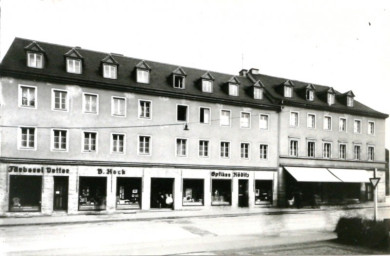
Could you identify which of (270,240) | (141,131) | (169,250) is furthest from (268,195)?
(169,250)

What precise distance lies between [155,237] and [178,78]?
60.0 ft

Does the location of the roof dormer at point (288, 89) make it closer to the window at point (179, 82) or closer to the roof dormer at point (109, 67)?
the window at point (179, 82)

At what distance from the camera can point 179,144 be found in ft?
105

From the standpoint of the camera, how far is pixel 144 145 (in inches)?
1204

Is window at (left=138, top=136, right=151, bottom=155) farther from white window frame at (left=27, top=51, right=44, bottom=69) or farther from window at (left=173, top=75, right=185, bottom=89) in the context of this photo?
white window frame at (left=27, top=51, right=44, bottom=69)

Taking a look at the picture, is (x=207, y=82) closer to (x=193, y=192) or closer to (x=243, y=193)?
(x=193, y=192)

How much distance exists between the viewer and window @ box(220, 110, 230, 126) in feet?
112

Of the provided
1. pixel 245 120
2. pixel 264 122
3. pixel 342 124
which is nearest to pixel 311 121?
pixel 342 124

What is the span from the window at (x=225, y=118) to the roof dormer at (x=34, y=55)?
52.1ft

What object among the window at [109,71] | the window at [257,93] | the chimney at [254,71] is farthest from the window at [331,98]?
the window at [109,71]

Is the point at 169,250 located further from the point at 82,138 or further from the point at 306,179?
the point at 306,179

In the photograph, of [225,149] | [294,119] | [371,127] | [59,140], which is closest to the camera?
[59,140]

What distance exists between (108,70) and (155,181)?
1001 centimetres

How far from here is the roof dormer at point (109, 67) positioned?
2981cm
